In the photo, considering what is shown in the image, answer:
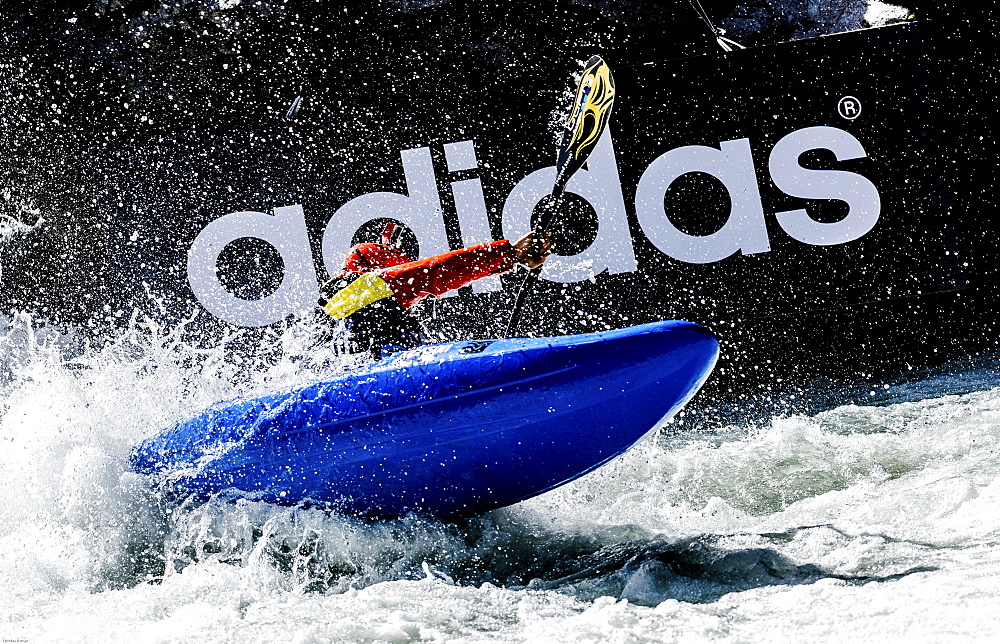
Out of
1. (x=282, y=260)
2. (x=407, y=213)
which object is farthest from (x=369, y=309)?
(x=282, y=260)

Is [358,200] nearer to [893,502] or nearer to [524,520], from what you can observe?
[524,520]

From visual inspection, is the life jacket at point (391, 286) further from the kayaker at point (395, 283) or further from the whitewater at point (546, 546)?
the whitewater at point (546, 546)

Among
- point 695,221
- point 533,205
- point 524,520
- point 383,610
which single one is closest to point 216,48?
point 533,205

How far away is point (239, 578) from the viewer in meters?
3.05

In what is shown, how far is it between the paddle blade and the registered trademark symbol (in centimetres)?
237

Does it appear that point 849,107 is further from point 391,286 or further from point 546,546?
point 546,546

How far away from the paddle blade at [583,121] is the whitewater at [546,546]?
4.46 feet

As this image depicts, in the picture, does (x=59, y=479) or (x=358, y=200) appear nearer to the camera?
(x=59, y=479)

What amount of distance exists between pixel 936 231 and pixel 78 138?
18.1 ft

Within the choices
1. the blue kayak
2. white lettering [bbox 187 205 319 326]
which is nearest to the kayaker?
the blue kayak

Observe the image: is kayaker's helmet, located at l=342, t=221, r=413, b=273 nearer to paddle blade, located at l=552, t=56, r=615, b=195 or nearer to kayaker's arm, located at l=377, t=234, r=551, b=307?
kayaker's arm, located at l=377, t=234, r=551, b=307

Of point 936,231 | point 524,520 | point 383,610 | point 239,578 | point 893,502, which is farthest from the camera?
point 936,231

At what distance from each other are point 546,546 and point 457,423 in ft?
1.99

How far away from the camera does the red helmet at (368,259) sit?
379cm
